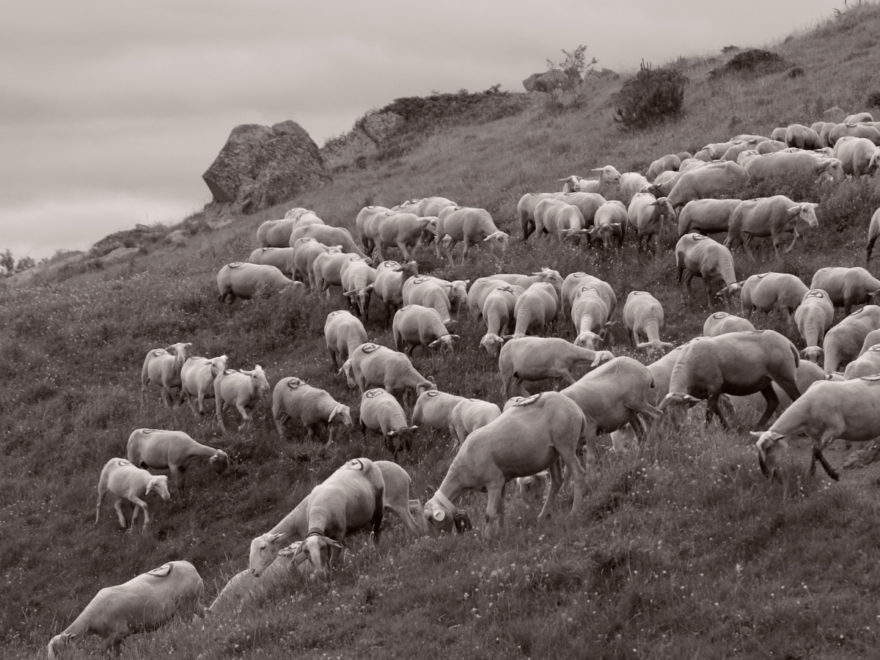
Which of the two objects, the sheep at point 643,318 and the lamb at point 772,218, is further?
the lamb at point 772,218

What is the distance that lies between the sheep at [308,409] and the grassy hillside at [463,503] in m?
0.52

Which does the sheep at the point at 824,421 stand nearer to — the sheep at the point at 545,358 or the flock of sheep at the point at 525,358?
the flock of sheep at the point at 525,358

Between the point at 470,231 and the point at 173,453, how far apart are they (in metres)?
10.7

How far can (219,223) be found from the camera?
4656 cm

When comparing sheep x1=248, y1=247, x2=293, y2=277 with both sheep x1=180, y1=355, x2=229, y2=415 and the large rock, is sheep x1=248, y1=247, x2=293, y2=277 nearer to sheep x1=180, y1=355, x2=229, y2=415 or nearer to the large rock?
sheep x1=180, y1=355, x2=229, y2=415

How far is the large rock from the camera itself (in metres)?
47.9

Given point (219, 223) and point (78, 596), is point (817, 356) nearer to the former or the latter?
point (78, 596)

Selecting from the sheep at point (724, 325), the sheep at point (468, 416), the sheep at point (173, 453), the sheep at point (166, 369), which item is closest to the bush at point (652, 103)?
the sheep at point (166, 369)

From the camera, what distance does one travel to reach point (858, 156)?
1093 inches

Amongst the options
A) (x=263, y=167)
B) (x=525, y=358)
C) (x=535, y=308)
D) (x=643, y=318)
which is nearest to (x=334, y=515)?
(x=525, y=358)

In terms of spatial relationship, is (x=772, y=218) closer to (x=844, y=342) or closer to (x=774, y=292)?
(x=774, y=292)

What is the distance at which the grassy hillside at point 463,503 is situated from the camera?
11.7 meters

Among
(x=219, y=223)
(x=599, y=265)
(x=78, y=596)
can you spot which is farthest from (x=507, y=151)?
(x=78, y=596)

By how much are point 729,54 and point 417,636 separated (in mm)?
42326
